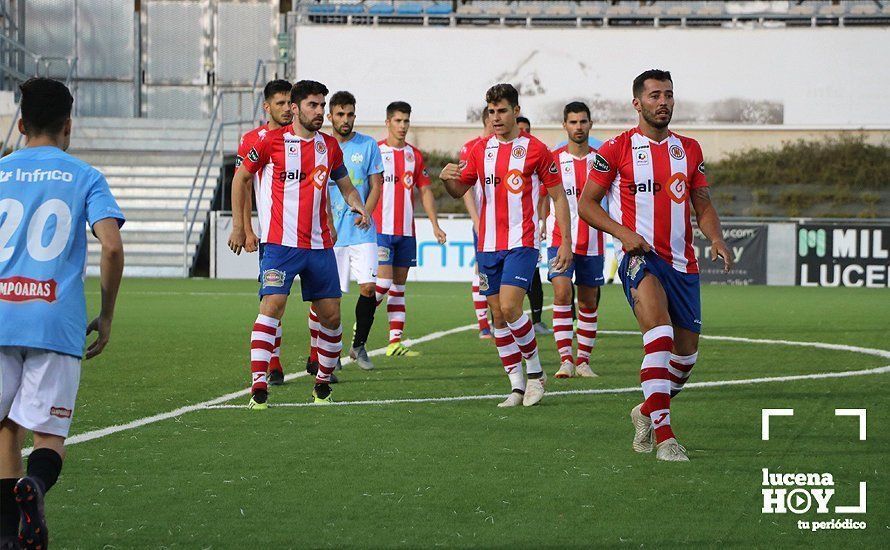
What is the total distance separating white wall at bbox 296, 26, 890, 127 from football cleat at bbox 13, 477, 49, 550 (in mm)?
35788

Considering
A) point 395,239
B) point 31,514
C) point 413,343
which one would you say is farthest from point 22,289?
point 413,343

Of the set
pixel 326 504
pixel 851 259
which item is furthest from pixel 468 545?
pixel 851 259

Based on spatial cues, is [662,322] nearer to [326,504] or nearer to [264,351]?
[326,504]

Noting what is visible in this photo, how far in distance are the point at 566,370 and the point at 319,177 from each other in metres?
2.81

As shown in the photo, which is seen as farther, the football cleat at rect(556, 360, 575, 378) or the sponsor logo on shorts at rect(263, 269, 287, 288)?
the football cleat at rect(556, 360, 575, 378)

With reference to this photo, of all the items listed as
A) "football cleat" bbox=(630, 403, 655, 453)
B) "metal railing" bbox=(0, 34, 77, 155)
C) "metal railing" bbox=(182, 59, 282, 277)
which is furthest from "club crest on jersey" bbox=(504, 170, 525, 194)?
"metal railing" bbox=(0, 34, 77, 155)

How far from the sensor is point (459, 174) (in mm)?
9102

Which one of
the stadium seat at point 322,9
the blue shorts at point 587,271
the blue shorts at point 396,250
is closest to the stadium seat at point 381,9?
the stadium seat at point 322,9

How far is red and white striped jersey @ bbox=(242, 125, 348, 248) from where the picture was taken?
888cm

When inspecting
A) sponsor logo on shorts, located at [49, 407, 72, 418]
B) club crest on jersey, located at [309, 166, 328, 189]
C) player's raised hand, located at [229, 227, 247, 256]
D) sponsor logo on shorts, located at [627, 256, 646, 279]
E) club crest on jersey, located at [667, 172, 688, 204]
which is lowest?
sponsor logo on shorts, located at [49, 407, 72, 418]

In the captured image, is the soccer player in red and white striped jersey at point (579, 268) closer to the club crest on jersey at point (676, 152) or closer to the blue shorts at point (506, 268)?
the blue shorts at point (506, 268)

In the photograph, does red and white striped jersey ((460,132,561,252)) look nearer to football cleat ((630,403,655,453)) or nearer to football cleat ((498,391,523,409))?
football cleat ((498,391,523,409))

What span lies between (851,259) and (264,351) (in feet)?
67.6

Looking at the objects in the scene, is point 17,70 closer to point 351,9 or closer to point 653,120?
point 351,9
